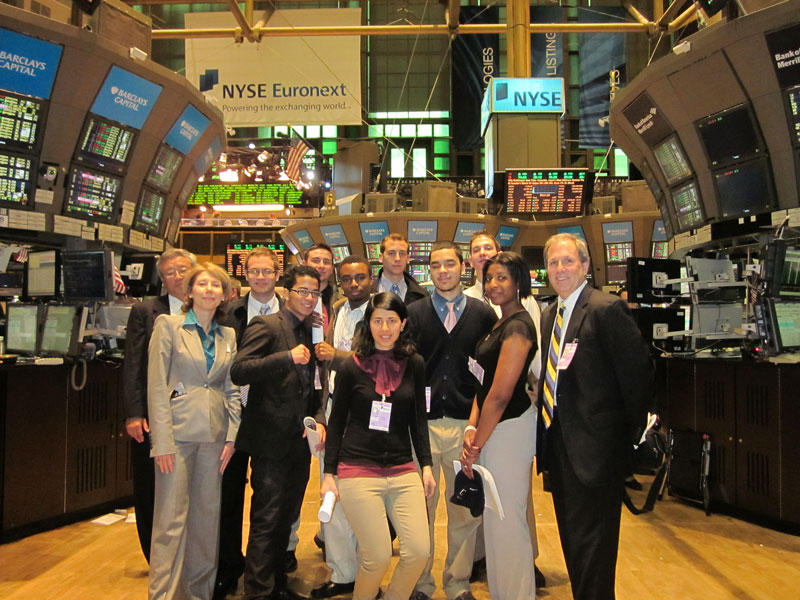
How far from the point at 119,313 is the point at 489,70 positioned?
14005 millimetres

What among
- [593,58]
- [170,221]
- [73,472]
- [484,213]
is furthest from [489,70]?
[73,472]

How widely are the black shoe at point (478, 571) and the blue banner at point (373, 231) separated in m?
9.55

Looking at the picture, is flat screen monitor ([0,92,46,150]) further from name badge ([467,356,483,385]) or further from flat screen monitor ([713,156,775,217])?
flat screen monitor ([713,156,775,217])

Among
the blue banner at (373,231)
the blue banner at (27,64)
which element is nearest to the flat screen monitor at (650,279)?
the blue banner at (27,64)

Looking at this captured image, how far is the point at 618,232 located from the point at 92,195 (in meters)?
9.85

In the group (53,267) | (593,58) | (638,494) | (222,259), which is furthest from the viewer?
(222,259)

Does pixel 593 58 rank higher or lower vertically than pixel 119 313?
higher

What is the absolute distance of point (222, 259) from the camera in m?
18.2

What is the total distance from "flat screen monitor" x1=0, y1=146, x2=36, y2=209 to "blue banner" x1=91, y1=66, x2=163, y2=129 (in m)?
0.78

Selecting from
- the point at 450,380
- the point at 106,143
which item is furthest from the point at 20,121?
the point at 450,380

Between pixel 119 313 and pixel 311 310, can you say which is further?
pixel 119 313

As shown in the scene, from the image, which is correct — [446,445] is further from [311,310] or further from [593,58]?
[593,58]

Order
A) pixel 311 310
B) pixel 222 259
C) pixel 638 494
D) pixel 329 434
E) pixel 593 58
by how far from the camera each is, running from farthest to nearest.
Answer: pixel 222 259, pixel 593 58, pixel 638 494, pixel 311 310, pixel 329 434

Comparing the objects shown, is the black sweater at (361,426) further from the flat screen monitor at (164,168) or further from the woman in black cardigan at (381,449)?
the flat screen monitor at (164,168)
